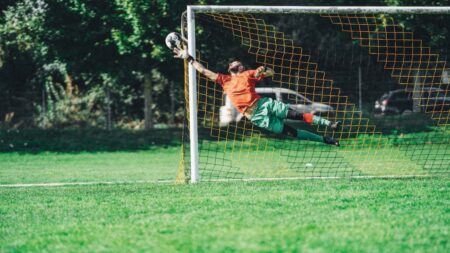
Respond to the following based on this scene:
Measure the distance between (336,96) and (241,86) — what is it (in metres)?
3.58

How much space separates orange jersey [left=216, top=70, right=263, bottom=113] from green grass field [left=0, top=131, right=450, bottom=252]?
1.28 metres

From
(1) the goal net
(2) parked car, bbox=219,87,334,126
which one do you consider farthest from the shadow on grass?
(2) parked car, bbox=219,87,334,126

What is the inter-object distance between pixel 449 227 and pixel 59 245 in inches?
143

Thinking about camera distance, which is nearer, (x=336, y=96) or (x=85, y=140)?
(x=336, y=96)

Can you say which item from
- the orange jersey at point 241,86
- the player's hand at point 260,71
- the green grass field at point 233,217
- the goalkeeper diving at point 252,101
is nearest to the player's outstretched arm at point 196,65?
the goalkeeper diving at point 252,101

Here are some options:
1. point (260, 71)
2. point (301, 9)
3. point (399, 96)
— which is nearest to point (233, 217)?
point (260, 71)

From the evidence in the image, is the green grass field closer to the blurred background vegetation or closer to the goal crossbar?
the goal crossbar

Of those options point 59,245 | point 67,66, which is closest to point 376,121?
point 67,66

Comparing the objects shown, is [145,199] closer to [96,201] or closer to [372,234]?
[96,201]

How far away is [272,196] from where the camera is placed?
8.21 m

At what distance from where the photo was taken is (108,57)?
22.7 m

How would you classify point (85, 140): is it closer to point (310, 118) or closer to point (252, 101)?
point (252, 101)

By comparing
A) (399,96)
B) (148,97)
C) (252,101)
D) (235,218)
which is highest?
(399,96)

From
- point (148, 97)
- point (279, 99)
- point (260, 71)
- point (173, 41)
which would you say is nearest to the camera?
point (260, 71)
